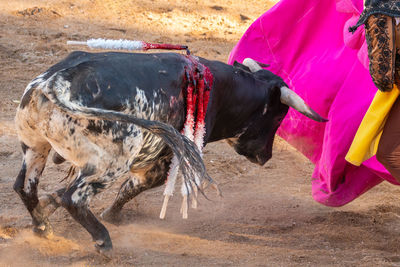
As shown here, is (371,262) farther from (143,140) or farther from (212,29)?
(212,29)

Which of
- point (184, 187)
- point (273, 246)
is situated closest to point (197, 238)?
point (273, 246)

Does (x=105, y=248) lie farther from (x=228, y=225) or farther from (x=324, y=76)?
(x=324, y=76)

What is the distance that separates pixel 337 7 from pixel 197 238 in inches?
85.0

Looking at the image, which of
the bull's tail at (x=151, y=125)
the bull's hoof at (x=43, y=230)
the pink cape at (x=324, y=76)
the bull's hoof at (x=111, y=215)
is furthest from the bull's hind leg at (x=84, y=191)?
the pink cape at (x=324, y=76)

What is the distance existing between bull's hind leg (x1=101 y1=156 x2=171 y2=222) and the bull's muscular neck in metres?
0.36

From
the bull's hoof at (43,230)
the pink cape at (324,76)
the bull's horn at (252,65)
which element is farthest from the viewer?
the bull's horn at (252,65)

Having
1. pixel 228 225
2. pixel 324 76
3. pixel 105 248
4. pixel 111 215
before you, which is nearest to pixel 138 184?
pixel 111 215

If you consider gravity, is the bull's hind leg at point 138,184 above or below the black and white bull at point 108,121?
below

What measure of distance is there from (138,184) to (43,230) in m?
0.70

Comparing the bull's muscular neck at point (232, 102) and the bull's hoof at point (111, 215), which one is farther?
the bull's hoof at point (111, 215)

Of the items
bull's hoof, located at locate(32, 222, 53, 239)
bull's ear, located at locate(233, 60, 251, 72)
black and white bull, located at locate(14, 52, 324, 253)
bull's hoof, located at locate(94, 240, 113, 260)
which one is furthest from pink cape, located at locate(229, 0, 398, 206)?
bull's hoof, located at locate(32, 222, 53, 239)

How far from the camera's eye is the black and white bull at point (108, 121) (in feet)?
11.6

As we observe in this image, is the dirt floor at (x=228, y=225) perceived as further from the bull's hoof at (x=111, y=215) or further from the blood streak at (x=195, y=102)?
the blood streak at (x=195, y=102)

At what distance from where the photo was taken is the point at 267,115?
15.5 feet
